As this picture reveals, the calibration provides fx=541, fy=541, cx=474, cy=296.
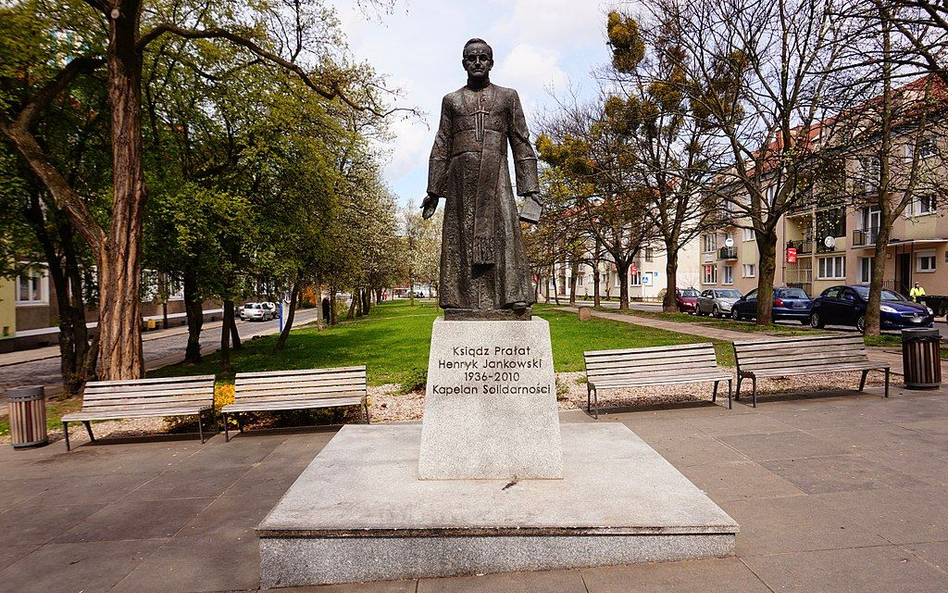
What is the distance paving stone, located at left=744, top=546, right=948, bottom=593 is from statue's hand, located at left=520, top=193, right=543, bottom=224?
10.8 ft

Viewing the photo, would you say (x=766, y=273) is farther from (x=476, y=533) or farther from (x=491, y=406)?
(x=476, y=533)

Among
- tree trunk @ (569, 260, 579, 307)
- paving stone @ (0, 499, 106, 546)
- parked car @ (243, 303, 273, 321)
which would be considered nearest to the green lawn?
paving stone @ (0, 499, 106, 546)

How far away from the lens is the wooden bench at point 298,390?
791 cm

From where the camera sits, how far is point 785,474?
5414mm

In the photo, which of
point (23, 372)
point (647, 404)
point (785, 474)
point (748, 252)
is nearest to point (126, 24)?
point (647, 404)

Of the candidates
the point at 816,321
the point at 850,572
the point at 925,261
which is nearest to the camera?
the point at 850,572

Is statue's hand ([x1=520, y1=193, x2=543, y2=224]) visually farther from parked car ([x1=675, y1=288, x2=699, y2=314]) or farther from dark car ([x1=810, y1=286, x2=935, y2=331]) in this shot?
parked car ([x1=675, y1=288, x2=699, y2=314])

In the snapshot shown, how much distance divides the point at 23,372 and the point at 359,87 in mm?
15238

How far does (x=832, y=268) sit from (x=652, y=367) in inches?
1620

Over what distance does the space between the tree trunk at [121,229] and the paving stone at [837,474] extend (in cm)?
1052

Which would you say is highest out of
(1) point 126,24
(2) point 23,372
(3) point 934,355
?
(1) point 126,24

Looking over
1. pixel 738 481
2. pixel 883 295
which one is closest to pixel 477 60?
pixel 738 481

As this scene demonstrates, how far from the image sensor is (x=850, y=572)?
3.53 m

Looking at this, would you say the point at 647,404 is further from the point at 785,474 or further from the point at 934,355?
the point at 934,355
